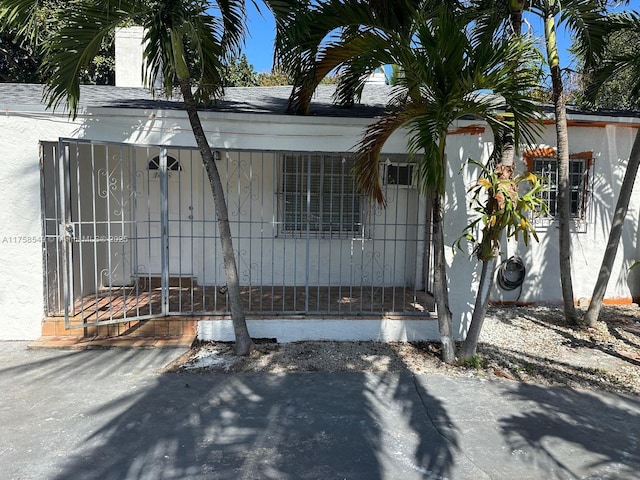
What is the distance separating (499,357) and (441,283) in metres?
1.21

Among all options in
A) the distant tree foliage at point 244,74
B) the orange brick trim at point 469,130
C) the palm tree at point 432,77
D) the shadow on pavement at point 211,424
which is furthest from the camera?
the distant tree foliage at point 244,74

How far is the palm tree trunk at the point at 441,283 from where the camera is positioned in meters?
4.76

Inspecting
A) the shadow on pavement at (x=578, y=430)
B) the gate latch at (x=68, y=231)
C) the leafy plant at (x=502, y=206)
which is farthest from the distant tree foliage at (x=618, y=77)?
the gate latch at (x=68, y=231)

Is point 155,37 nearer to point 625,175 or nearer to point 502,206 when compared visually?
point 502,206

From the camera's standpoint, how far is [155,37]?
13.5 feet

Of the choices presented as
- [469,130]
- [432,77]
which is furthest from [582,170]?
[432,77]

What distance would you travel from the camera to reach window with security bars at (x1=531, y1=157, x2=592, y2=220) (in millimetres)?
7129

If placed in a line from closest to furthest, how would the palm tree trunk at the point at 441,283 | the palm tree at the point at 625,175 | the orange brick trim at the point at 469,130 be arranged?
the palm tree trunk at the point at 441,283, the orange brick trim at the point at 469,130, the palm tree at the point at 625,175

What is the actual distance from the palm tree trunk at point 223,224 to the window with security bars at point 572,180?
16.7 ft

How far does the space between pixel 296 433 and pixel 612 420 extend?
2.72 m

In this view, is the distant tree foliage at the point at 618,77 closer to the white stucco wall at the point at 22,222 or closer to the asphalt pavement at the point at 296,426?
the asphalt pavement at the point at 296,426

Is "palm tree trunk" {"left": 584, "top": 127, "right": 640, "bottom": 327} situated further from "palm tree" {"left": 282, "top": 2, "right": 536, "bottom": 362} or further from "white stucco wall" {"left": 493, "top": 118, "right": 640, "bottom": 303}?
"palm tree" {"left": 282, "top": 2, "right": 536, "bottom": 362}

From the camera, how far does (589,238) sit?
23.9 feet

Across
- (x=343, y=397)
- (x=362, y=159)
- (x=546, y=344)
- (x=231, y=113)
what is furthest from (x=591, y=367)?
(x=231, y=113)
